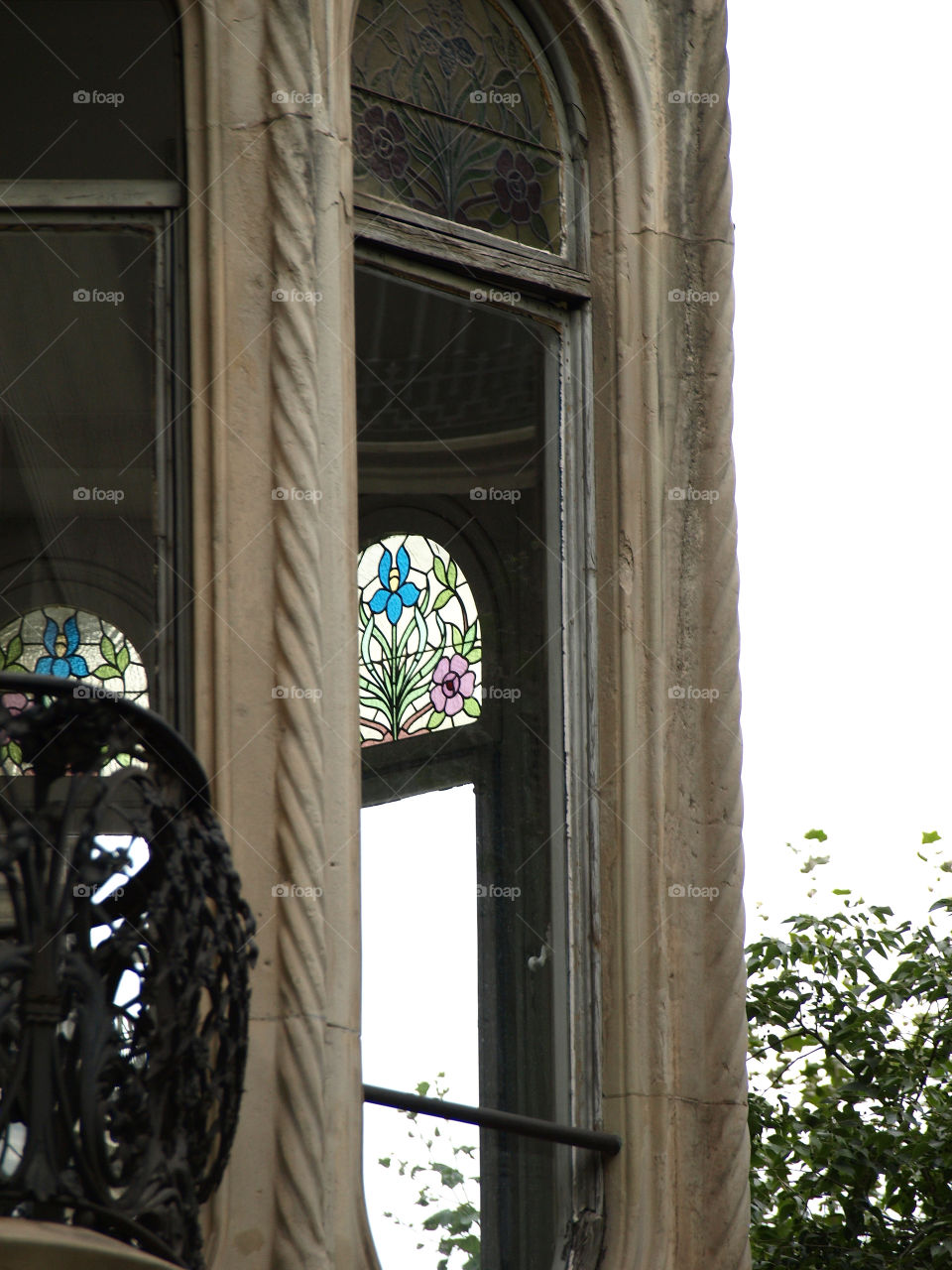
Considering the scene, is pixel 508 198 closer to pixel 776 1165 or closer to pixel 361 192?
pixel 361 192

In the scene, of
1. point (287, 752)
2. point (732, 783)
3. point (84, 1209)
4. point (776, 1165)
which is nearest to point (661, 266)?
point (732, 783)

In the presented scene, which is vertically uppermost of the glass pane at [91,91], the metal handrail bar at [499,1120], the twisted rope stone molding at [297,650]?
the glass pane at [91,91]

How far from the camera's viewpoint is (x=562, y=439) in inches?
283

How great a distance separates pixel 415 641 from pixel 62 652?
3.23ft

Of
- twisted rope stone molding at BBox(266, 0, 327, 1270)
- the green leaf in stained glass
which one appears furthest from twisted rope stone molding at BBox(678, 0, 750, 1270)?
the green leaf in stained glass

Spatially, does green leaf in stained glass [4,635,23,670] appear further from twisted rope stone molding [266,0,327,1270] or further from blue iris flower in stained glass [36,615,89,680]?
twisted rope stone molding [266,0,327,1270]

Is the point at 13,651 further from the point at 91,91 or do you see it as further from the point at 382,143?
the point at 382,143

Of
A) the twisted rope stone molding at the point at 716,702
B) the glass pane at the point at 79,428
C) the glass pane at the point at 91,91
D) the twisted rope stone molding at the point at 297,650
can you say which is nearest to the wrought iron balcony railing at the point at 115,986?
the twisted rope stone molding at the point at 297,650

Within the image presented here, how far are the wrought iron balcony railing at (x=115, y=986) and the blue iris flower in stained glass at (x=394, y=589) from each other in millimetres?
1355

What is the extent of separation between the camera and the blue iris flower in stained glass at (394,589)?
22.1 ft

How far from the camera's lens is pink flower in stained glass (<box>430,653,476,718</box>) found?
6.76 metres

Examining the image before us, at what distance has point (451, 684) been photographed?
6.80 meters

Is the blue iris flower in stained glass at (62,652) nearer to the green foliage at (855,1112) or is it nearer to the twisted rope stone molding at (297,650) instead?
the twisted rope stone molding at (297,650)

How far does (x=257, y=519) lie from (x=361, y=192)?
116 cm
